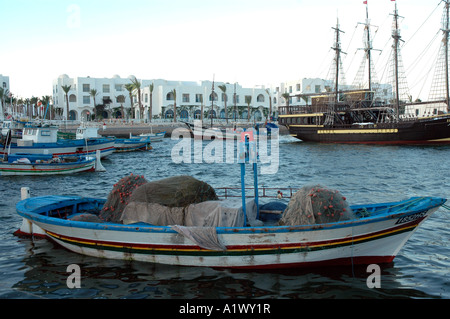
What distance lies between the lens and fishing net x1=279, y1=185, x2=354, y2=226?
9641 mm

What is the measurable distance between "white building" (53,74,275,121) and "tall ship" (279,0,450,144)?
19.5 meters

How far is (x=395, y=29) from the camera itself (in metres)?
58.8

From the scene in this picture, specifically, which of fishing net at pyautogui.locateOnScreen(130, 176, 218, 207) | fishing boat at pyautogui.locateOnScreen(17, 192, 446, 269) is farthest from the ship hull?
fishing net at pyautogui.locateOnScreen(130, 176, 218, 207)

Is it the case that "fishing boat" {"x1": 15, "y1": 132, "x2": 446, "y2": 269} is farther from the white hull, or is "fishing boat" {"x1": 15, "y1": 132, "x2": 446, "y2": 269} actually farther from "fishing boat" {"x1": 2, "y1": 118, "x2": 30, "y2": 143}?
"fishing boat" {"x1": 2, "y1": 118, "x2": 30, "y2": 143}

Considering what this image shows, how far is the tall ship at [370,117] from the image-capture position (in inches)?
2032

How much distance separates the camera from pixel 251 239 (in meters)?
9.55

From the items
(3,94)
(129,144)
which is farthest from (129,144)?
(3,94)

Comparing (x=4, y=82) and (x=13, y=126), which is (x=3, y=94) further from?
(x=13, y=126)

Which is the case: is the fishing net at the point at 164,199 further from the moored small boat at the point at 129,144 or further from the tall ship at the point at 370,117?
the tall ship at the point at 370,117

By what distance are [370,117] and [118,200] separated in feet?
196
